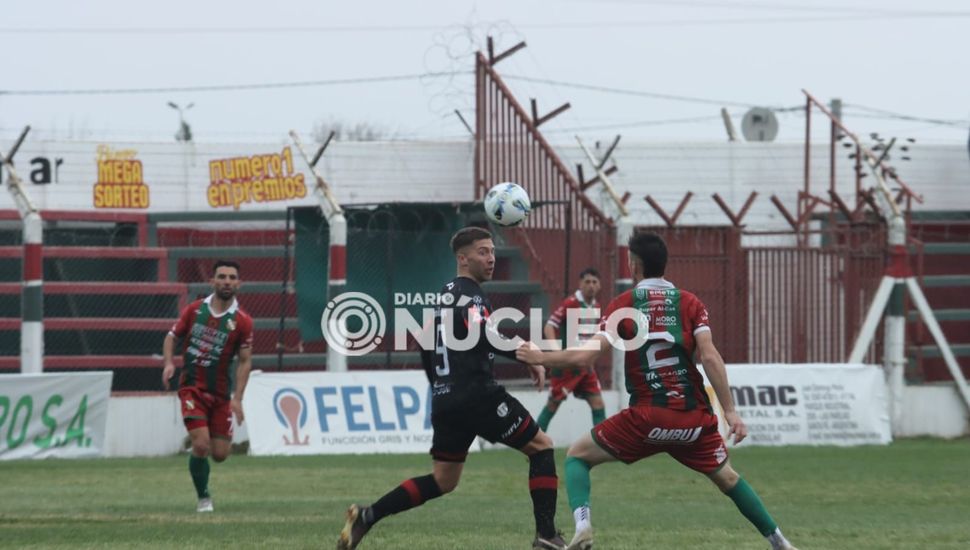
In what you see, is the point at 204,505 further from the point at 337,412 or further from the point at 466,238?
the point at 337,412

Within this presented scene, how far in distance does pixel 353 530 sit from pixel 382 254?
47.1 ft

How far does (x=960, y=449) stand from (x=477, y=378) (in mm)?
13530

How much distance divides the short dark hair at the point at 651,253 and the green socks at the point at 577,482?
1245 millimetres

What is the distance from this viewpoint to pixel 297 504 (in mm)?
13953

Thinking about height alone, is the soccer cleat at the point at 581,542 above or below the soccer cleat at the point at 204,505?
above

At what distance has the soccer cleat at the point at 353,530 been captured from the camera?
9234 mm

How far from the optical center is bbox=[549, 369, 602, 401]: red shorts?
1991 cm

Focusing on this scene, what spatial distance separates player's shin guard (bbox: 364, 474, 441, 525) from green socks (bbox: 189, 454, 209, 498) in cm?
444

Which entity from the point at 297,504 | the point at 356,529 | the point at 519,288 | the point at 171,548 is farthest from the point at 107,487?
the point at 519,288

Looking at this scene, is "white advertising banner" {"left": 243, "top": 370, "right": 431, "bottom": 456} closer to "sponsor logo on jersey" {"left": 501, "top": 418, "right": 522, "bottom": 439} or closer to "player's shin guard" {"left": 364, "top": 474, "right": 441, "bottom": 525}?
"player's shin guard" {"left": 364, "top": 474, "right": 441, "bottom": 525}

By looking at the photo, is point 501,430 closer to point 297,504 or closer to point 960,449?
point 297,504

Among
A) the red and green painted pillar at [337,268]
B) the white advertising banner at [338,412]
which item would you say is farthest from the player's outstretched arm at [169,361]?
the red and green painted pillar at [337,268]

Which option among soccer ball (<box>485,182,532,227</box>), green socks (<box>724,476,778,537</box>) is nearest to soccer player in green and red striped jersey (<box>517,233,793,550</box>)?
green socks (<box>724,476,778,537</box>)

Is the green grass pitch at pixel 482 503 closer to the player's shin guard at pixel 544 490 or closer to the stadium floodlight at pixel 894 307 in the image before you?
the player's shin guard at pixel 544 490
